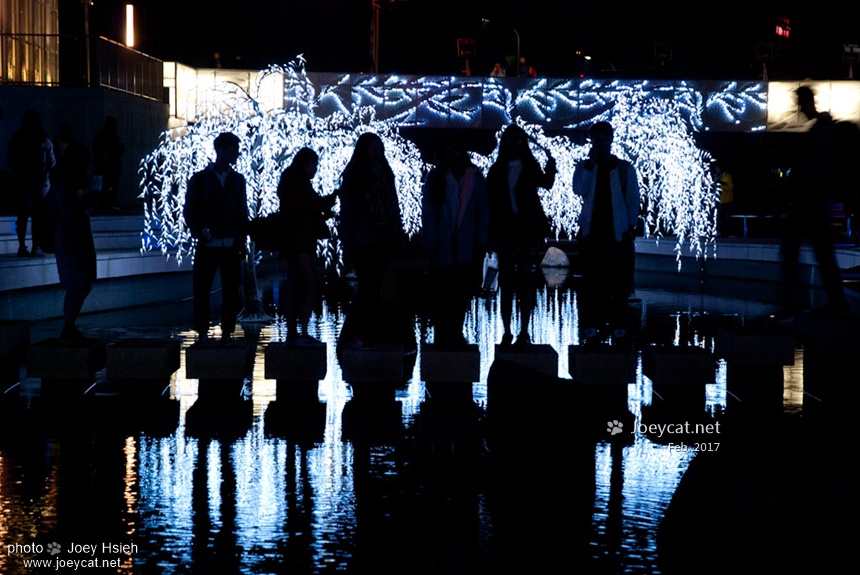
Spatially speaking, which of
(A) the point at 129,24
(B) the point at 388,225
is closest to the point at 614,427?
(B) the point at 388,225

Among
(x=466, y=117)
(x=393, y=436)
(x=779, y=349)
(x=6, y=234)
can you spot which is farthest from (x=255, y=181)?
(x=466, y=117)

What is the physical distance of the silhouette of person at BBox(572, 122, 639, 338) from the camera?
10922 millimetres

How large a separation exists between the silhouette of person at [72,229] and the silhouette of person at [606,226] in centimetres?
399

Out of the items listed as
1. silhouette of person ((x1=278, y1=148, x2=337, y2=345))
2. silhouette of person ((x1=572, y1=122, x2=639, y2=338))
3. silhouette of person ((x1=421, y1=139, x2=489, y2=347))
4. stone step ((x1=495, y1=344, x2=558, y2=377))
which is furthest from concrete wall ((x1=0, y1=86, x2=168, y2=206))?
stone step ((x1=495, y1=344, x2=558, y2=377))

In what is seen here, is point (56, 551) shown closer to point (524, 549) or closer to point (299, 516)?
point (299, 516)

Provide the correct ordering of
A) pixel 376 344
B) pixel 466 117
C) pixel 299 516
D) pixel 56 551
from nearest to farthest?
pixel 56 551 → pixel 299 516 → pixel 376 344 → pixel 466 117

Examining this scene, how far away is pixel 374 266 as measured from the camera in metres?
11.2

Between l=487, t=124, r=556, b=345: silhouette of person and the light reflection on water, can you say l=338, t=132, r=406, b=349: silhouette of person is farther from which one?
the light reflection on water

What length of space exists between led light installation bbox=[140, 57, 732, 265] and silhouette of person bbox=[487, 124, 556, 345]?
3.77 metres

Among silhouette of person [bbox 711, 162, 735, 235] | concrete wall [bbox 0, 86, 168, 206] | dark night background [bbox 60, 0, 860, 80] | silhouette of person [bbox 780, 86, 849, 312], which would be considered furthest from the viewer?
dark night background [bbox 60, 0, 860, 80]

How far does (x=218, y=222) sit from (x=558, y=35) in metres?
42.3

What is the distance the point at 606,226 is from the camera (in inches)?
431

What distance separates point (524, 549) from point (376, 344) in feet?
16.7

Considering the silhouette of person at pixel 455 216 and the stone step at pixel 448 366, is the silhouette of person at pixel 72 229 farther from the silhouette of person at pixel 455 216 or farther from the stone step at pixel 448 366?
the stone step at pixel 448 366
